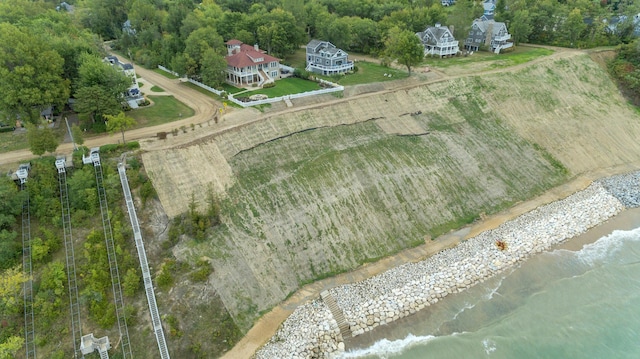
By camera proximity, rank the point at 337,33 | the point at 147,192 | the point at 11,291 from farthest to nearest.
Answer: the point at 337,33, the point at 147,192, the point at 11,291

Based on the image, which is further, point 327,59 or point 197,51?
point 327,59

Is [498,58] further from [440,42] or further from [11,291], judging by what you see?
[11,291]

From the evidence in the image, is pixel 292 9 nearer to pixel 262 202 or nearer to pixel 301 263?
pixel 262 202

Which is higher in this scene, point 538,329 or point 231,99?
point 231,99

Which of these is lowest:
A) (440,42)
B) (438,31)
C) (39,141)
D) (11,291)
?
(11,291)

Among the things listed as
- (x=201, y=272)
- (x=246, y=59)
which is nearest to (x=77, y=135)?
(x=201, y=272)

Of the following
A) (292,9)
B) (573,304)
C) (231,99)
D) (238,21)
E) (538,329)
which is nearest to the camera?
(538,329)

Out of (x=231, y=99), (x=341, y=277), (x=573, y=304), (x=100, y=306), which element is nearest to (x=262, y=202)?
(x=341, y=277)

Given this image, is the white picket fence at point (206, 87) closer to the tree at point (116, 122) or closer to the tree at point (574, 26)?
the tree at point (116, 122)
